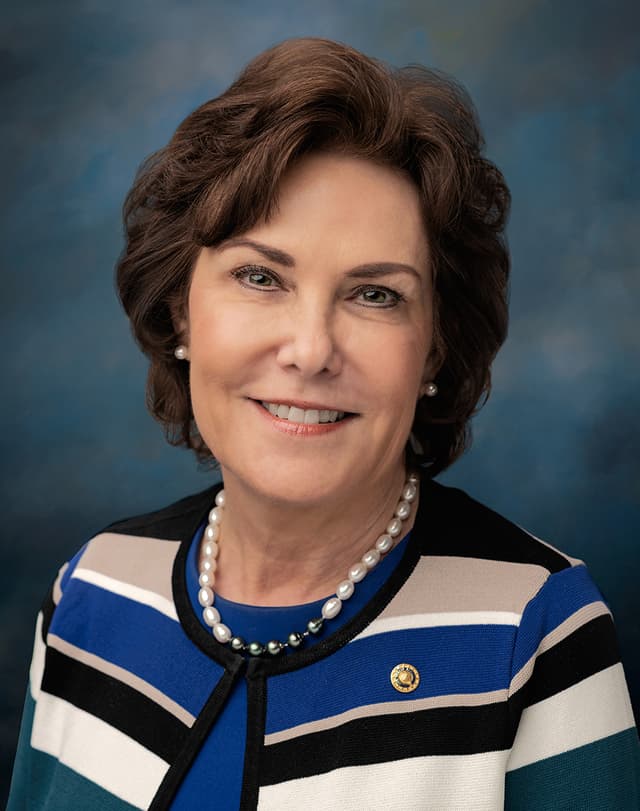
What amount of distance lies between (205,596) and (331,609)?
317mm

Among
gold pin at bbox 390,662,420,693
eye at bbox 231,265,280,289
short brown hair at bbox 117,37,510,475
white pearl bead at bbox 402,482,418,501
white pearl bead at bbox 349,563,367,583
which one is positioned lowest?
gold pin at bbox 390,662,420,693

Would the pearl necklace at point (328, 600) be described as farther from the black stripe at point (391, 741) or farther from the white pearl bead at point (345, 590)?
the black stripe at point (391, 741)

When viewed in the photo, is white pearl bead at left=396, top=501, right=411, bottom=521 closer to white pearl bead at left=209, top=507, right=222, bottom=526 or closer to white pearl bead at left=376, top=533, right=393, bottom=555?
white pearl bead at left=376, top=533, right=393, bottom=555

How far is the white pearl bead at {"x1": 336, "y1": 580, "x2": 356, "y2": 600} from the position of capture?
2.45 metres

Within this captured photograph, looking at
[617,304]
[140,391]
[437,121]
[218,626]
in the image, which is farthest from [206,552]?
[617,304]

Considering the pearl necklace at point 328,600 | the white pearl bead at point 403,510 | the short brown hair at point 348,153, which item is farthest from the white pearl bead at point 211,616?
the short brown hair at point 348,153

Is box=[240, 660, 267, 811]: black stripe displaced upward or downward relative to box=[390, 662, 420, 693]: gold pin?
downward

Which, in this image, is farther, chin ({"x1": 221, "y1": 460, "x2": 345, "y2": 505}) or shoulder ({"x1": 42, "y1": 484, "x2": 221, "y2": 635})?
shoulder ({"x1": 42, "y1": 484, "x2": 221, "y2": 635})

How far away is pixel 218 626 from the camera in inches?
98.4

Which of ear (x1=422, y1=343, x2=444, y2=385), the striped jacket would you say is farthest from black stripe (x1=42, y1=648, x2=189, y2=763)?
ear (x1=422, y1=343, x2=444, y2=385)

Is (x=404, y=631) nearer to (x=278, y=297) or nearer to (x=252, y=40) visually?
(x=278, y=297)

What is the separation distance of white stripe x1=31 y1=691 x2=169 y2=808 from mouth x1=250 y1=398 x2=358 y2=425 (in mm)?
757

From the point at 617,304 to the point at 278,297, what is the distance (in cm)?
180

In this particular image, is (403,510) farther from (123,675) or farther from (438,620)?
(123,675)
